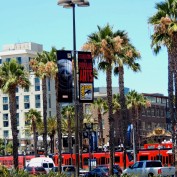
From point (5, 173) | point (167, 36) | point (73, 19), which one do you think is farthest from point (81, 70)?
point (167, 36)

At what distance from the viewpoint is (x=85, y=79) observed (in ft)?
104

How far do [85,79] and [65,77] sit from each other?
1110 mm

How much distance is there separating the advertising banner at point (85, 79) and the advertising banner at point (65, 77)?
1.92 ft

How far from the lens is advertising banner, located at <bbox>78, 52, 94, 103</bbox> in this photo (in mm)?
31391

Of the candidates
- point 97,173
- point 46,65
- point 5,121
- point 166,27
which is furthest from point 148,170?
point 5,121

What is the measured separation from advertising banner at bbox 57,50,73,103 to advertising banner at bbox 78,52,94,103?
59cm

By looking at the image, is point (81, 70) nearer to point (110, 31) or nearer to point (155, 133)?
point (110, 31)

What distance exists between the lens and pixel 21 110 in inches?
5374

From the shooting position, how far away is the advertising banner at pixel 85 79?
3139cm

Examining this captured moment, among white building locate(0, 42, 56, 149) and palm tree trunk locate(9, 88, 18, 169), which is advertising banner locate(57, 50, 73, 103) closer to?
palm tree trunk locate(9, 88, 18, 169)

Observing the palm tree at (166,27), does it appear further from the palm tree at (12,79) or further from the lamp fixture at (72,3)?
the palm tree at (12,79)

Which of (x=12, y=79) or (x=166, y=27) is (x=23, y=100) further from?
(x=166, y=27)

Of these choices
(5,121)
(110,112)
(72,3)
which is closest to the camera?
(72,3)

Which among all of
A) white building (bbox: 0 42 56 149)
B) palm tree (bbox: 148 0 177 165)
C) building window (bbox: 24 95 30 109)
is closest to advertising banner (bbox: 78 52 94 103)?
palm tree (bbox: 148 0 177 165)
